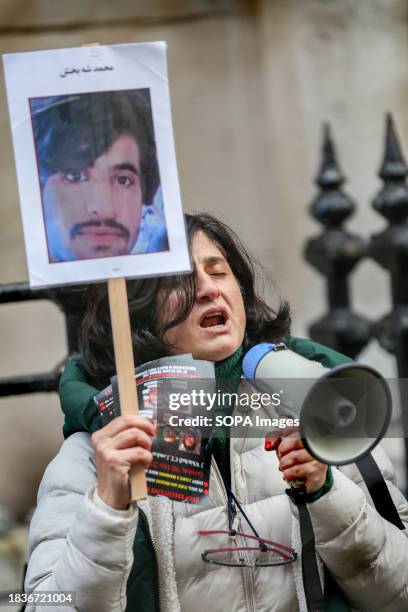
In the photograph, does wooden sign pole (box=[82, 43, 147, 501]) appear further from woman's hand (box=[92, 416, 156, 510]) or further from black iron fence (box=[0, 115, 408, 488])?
black iron fence (box=[0, 115, 408, 488])

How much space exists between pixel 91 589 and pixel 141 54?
37.7 inches

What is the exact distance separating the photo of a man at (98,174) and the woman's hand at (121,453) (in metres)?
0.33

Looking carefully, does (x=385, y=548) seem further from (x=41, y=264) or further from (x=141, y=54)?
(x=141, y=54)

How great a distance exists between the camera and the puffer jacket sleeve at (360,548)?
7.51 ft

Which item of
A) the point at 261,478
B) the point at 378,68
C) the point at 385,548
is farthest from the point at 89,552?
the point at 378,68

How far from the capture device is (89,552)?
2.17 m

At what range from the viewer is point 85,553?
2174mm

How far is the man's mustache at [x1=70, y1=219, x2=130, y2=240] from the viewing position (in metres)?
2.27

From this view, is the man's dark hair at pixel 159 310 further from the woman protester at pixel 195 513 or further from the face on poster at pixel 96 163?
the face on poster at pixel 96 163

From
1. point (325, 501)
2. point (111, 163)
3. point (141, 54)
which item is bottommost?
point (325, 501)

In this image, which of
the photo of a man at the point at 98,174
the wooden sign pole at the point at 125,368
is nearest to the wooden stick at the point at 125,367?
the wooden sign pole at the point at 125,368

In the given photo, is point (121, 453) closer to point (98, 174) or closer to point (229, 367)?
point (229, 367)

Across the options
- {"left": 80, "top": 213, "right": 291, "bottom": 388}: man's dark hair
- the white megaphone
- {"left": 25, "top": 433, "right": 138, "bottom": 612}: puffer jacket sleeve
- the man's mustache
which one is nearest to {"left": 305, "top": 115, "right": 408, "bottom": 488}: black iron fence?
{"left": 80, "top": 213, "right": 291, "bottom": 388}: man's dark hair

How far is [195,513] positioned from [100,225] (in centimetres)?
57
